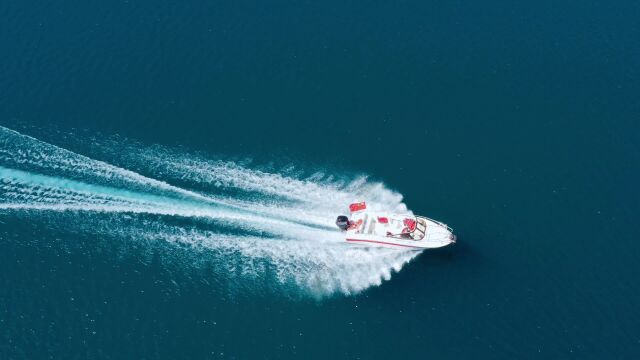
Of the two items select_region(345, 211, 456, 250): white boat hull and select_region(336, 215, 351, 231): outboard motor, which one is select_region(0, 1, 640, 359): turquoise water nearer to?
select_region(336, 215, 351, 231): outboard motor

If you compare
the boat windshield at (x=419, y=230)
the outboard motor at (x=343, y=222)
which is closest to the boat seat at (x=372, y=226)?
the outboard motor at (x=343, y=222)

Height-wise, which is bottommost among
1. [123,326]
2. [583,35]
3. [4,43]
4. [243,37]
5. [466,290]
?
[123,326]

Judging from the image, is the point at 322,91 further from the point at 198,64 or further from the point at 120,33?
the point at 120,33

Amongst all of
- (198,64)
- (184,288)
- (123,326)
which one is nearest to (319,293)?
(184,288)

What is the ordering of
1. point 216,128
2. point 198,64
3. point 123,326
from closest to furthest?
point 123,326, point 216,128, point 198,64

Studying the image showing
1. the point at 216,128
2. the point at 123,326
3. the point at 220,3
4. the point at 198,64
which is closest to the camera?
the point at 123,326

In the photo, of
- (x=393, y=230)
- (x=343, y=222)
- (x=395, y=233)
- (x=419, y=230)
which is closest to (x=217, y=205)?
(x=343, y=222)

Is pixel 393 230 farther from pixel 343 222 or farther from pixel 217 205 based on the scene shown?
pixel 217 205

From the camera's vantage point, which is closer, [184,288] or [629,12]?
[184,288]
